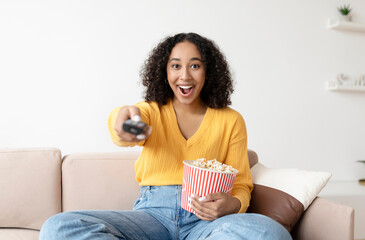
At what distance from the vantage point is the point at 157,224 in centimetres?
122

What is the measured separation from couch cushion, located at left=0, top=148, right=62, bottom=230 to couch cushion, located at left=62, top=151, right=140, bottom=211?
0.18 feet

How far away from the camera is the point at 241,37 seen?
2668 mm

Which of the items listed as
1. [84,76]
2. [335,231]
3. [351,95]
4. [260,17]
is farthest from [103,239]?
[351,95]

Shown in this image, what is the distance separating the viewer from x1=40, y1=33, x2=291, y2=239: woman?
1110 mm

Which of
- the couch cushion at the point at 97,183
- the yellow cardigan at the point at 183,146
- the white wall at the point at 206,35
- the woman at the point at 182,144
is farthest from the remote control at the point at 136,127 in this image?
the white wall at the point at 206,35

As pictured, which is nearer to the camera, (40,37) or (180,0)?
(40,37)

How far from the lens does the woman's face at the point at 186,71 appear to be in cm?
136

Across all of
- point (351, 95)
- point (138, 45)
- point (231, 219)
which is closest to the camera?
point (231, 219)

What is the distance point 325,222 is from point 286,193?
192 mm

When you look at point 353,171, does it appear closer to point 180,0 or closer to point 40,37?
point 180,0

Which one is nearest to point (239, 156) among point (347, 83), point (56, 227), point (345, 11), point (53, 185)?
point (56, 227)

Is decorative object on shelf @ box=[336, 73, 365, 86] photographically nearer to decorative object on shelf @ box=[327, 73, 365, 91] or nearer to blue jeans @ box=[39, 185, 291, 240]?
decorative object on shelf @ box=[327, 73, 365, 91]

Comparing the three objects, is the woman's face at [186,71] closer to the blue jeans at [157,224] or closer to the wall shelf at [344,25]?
the blue jeans at [157,224]

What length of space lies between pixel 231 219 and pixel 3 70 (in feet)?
6.13
